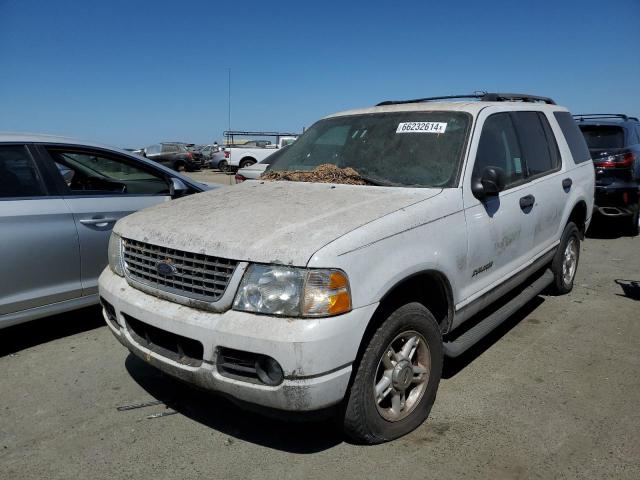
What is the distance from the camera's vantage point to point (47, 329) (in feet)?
14.9

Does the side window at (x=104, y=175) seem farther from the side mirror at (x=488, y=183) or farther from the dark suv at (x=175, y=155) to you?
the dark suv at (x=175, y=155)

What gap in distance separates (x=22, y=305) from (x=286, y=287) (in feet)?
8.34

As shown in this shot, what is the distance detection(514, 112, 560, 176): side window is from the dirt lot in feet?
4.60

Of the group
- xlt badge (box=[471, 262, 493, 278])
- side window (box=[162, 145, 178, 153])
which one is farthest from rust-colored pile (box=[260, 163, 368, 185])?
side window (box=[162, 145, 178, 153])

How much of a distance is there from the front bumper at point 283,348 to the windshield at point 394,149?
1229 millimetres

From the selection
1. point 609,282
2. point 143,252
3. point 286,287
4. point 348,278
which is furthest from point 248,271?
point 609,282

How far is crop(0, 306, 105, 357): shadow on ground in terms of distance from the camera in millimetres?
4238

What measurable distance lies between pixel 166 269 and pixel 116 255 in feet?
2.06

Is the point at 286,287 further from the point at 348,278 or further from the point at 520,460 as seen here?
the point at 520,460

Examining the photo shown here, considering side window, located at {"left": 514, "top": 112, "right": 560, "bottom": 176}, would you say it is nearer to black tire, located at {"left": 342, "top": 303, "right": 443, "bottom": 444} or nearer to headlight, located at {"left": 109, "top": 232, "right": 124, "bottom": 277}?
black tire, located at {"left": 342, "top": 303, "right": 443, "bottom": 444}

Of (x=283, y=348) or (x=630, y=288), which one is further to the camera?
(x=630, y=288)

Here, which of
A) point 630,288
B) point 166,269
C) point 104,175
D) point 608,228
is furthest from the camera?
point 608,228

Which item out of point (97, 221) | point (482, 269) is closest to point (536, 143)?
point (482, 269)

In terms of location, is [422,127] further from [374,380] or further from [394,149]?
[374,380]
